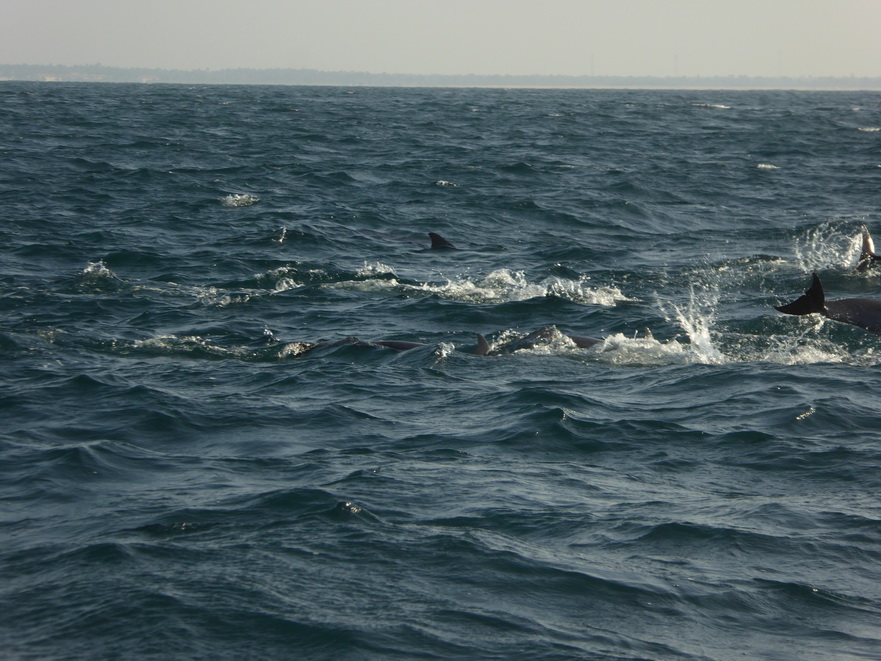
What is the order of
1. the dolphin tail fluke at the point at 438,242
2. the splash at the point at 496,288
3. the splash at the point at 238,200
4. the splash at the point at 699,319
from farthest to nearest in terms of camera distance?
1. the splash at the point at 238,200
2. the dolphin tail fluke at the point at 438,242
3. the splash at the point at 496,288
4. the splash at the point at 699,319

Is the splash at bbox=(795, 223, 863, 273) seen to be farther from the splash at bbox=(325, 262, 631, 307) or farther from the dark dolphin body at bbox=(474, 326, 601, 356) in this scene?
the dark dolphin body at bbox=(474, 326, 601, 356)

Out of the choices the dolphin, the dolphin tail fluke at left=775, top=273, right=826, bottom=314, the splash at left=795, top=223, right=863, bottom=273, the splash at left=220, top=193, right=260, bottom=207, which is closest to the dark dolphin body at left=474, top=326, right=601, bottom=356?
the dolphin tail fluke at left=775, top=273, right=826, bottom=314

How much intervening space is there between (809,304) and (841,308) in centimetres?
45

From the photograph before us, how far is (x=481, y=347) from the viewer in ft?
46.6

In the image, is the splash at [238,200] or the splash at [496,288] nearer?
the splash at [496,288]

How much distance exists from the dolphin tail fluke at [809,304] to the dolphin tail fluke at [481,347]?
177 inches

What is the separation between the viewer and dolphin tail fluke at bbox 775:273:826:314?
1521 centimetres

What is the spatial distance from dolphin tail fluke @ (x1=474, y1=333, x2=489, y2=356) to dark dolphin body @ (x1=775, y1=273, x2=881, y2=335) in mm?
4532

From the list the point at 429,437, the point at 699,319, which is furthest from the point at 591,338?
the point at 429,437

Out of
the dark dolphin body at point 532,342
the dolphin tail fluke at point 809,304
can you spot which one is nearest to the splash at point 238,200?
the dark dolphin body at point 532,342

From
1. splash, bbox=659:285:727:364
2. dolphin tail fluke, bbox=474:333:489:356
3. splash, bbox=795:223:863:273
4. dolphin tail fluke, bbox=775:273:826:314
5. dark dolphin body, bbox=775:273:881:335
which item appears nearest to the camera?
dolphin tail fluke, bbox=474:333:489:356

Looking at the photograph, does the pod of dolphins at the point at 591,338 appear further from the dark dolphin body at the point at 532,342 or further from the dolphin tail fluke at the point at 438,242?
the dolphin tail fluke at the point at 438,242

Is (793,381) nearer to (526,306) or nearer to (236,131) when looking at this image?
(526,306)

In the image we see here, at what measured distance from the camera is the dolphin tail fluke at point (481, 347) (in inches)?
558
